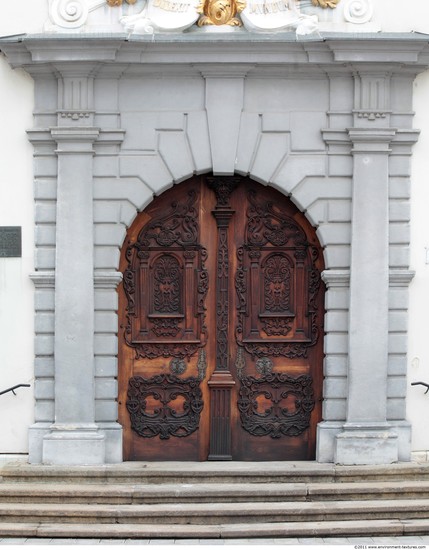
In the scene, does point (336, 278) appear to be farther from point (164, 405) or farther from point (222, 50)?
point (222, 50)

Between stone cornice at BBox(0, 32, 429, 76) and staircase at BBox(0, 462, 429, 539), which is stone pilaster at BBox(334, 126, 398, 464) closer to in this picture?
staircase at BBox(0, 462, 429, 539)

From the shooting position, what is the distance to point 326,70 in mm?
11375

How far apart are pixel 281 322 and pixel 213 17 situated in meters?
3.25

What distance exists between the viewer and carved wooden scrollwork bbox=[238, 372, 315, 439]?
1188 cm

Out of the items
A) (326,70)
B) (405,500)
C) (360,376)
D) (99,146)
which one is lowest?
(405,500)

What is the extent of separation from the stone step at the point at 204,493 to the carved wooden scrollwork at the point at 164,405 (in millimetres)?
894

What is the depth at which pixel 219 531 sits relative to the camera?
1048 cm

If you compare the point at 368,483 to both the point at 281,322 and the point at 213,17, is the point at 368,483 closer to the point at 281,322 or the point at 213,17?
the point at 281,322

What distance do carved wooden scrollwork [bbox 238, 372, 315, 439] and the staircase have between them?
0.41m

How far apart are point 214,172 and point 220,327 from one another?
5.42ft

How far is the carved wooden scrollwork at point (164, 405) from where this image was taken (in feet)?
38.8

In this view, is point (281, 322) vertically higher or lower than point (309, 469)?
higher

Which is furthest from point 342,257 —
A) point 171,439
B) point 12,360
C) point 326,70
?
point 12,360

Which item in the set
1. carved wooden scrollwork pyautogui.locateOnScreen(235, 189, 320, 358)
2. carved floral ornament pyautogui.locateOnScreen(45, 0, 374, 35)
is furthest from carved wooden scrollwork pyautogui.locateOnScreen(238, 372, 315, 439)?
carved floral ornament pyautogui.locateOnScreen(45, 0, 374, 35)
